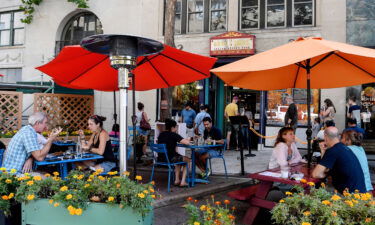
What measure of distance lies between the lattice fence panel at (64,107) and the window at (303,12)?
8.21 meters

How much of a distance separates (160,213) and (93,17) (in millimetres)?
13965

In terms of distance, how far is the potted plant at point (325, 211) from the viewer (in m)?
2.69

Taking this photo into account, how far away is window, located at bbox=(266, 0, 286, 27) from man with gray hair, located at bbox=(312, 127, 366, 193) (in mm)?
9720

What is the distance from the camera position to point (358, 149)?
4605 mm

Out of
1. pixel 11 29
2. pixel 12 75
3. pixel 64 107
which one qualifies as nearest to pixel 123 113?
pixel 64 107


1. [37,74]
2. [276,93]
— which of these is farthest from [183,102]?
[37,74]

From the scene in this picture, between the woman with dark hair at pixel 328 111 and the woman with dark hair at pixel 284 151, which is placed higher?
the woman with dark hair at pixel 328 111

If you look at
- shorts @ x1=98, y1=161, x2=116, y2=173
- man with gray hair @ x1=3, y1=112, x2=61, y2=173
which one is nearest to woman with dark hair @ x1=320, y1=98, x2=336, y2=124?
shorts @ x1=98, y1=161, x2=116, y2=173

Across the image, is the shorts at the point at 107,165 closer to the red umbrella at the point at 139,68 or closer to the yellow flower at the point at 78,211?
the red umbrella at the point at 139,68

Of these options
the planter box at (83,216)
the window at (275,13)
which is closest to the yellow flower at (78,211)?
the planter box at (83,216)

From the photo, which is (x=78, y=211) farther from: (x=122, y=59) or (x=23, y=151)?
(x=23, y=151)

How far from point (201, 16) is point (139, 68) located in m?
8.58

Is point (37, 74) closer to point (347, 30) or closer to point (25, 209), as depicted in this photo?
point (347, 30)

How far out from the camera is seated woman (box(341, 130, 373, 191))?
4480 mm
